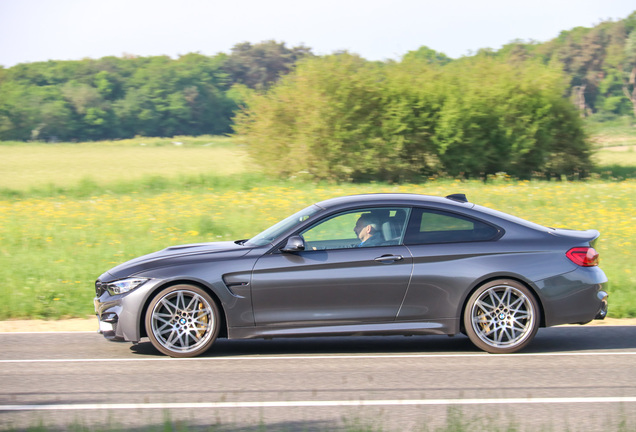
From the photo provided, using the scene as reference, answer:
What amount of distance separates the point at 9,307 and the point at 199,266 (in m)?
3.96

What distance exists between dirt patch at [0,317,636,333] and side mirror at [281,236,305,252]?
3028 mm

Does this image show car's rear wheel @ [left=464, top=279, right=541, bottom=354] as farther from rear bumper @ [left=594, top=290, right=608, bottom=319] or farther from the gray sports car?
rear bumper @ [left=594, top=290, right=608, bottom=319]

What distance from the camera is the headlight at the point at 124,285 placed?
23.8 feet

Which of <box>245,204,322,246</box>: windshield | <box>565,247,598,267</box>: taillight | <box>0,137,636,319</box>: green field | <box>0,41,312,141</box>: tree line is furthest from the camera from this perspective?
<box>0,41,312,141</box>: tree line

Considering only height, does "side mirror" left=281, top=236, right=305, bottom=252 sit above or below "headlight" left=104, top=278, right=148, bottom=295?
above

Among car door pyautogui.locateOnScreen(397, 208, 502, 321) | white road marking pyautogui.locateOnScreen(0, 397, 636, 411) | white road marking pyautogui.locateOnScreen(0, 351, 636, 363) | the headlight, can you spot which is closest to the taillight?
car door pyautogui.locateOnScreen(397, 208, 502, 321)

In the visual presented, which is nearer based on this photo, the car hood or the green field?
the car hood

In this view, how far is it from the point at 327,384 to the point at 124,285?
2282mm

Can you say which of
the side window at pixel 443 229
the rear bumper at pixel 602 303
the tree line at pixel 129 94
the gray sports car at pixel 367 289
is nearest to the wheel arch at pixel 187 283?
the gray sports car at pixel 367 289

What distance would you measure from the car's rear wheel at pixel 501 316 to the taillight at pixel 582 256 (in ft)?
1.80

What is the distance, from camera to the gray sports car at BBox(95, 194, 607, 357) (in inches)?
282

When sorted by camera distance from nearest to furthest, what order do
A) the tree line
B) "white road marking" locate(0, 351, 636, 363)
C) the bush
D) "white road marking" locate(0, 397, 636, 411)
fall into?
"white road marking" locate(0, 397, 636, 411) → "white road marking" locate(0, 351, 636, 363) → the bush → the tree line

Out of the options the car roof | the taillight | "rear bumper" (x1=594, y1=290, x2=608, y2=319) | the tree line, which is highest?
the tree line

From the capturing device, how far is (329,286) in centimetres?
713
